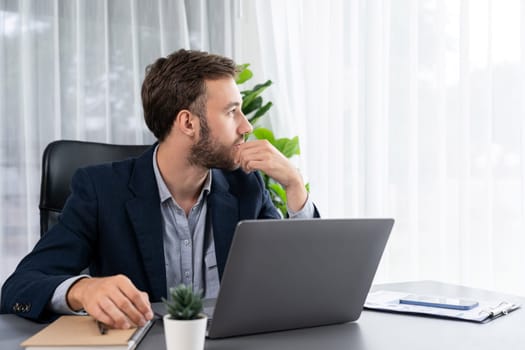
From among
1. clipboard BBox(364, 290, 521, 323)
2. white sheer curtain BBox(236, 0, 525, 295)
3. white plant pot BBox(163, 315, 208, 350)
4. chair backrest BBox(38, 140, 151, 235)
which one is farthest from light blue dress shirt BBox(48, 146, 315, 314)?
white sheer curtain BBox(236, 0, 525, 295)

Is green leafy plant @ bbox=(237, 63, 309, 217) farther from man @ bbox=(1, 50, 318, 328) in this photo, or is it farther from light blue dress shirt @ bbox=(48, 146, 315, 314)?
light blue dress shirt @ bbox=(48, 146, 315, 314)

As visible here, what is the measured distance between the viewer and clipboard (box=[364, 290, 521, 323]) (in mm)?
1141

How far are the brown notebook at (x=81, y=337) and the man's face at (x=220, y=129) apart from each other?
0.70 meters

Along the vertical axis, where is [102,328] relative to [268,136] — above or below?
below

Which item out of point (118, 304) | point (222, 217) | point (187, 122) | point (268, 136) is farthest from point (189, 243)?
point (268, 136)

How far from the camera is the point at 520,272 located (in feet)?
7.39

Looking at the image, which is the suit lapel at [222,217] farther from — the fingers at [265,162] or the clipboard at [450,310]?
the clipboard at [450,310]

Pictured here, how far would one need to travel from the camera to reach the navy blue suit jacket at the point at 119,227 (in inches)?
55.7

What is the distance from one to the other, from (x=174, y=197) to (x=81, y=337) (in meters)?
0.80

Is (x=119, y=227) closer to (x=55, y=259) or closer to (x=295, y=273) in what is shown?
(x=55, y=259)

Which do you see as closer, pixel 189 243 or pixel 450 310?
pixel 450 310

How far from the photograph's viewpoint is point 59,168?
5.80 feet

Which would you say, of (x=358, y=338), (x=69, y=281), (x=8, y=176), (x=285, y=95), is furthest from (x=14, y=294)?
(x=285, y=95)

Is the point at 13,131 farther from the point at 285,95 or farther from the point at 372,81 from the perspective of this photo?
the point at 372,81
